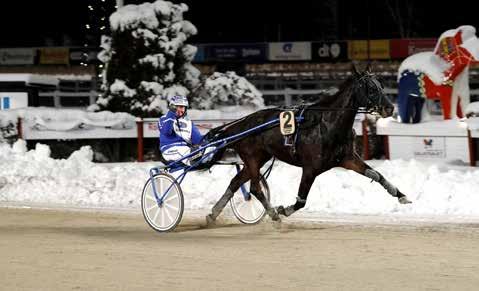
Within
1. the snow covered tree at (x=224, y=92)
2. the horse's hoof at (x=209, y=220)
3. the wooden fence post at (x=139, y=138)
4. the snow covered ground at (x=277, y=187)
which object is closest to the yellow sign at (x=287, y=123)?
the horse's hoof at (x=209, y=220)

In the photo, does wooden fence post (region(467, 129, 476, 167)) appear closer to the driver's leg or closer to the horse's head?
the horse's head

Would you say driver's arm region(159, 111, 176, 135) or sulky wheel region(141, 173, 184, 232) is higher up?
driver's arm region(159, 111, 176, 135)

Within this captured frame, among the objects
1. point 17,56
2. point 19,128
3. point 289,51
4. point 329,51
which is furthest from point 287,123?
point 17,56

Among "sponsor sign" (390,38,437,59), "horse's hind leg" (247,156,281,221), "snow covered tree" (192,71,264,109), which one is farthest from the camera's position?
"sponsor sign" (390,38,437,59)

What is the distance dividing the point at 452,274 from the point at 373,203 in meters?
4.56

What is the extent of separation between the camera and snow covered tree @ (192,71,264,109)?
2127cm

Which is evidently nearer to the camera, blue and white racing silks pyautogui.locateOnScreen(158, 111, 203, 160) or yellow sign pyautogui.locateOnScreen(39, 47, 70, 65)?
blue and white racing silks pyautogui.locateOnScreen(158, 111, 203, 160)

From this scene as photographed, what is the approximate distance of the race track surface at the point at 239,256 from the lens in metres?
7.68

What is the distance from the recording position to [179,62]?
20750 mm

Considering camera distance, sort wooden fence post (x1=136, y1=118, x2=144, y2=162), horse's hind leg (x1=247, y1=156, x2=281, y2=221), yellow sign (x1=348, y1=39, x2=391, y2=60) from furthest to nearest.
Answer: yellow sign (x1=348, y1=39, x2=391, y2=60) < wooden fence post (x1=136, y1=118, x2=144, y2=162) < horse's hind leg (x1=247, y1=156, x2=281, y2=221)

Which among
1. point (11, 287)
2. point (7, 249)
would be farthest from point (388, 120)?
point (11, 287)

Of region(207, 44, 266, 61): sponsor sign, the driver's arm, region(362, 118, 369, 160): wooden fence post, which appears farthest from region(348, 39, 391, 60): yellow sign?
the driver's arm

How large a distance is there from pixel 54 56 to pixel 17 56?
5.31ft

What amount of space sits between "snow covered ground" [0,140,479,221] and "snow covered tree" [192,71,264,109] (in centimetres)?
470
